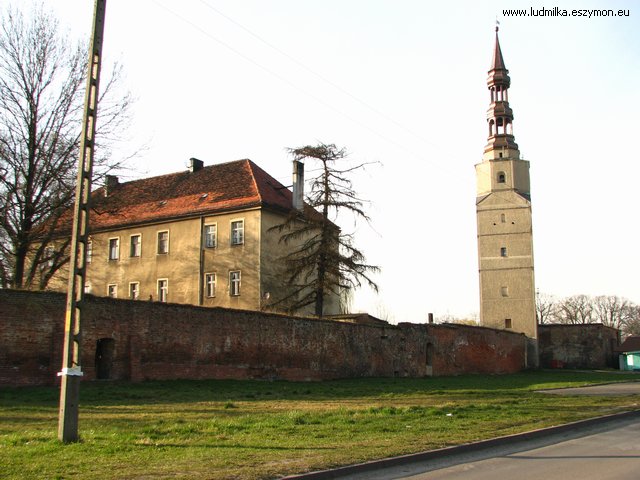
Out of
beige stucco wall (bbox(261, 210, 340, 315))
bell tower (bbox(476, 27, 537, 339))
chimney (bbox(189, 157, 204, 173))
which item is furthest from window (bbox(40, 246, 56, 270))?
bell tower (bbox(476, 27, 537, 339))

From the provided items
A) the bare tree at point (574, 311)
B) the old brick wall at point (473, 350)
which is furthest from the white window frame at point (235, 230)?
the bare tree at point (574, 311)

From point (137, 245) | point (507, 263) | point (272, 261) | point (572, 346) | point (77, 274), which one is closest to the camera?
point (77, 274)

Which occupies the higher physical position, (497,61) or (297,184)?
(497,61)

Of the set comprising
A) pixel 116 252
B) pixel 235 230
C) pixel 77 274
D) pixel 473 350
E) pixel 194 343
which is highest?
pixel 235 230

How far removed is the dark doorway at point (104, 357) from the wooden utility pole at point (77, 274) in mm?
13298

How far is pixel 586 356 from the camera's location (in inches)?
2591

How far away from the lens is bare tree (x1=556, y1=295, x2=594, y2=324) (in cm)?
11383

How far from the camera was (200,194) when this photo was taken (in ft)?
155

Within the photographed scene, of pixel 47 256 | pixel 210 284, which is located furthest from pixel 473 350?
pixel 47 256

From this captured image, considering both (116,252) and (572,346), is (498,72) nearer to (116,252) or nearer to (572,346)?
(572,346)

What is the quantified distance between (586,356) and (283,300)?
38.8 meters

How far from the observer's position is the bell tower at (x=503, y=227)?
63469 millimetres

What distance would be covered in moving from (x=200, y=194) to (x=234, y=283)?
7.30 m

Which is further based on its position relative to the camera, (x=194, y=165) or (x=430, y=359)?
(x=194, y=165)
